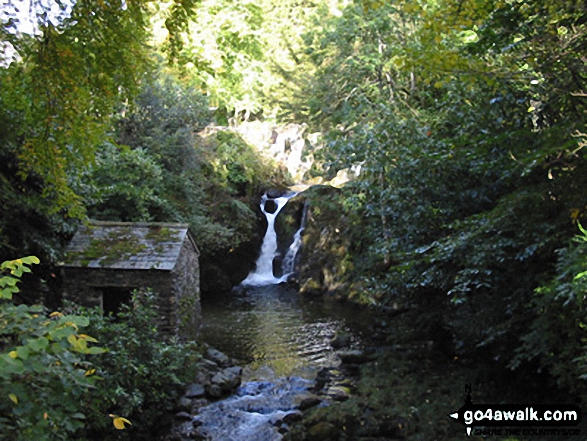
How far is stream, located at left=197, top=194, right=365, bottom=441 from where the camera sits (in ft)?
28.0

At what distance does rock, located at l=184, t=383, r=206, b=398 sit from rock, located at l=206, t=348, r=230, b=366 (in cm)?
192

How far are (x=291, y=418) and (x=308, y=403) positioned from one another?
0.64m

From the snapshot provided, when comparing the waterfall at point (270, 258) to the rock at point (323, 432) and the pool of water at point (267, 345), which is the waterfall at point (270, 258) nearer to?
the pool of water at point (267, 345)

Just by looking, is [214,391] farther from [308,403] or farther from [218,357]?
[218,357]

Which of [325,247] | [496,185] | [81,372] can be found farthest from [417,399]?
[325,247]

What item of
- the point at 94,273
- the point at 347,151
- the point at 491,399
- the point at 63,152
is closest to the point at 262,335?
the point at 94,273

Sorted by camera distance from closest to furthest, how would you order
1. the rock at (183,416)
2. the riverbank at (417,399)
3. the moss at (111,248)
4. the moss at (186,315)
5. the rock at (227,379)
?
the riverbank at (417,399) < the rock at (183,416) < the rock at (227,379) < the moss at (111,248) < the moss at (186,315)

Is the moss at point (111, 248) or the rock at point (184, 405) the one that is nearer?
the rock at point (184, 405)

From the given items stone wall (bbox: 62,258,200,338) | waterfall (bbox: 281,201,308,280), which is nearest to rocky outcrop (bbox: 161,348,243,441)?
stone wall (bbox: 62,258,200,338)

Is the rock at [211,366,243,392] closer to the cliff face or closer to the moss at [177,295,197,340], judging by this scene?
the moss at [177,295,197,340]

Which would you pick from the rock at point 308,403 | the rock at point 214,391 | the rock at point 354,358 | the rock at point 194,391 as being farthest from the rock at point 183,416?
the rock at point 354,358

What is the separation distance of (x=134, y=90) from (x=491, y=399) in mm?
6649

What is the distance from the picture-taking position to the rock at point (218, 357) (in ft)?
37.8

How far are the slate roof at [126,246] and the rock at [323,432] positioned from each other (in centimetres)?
469
